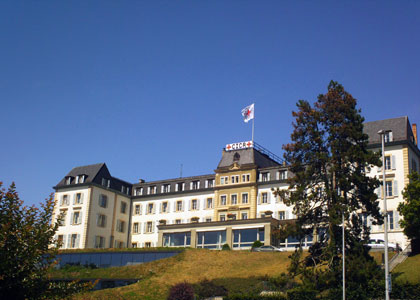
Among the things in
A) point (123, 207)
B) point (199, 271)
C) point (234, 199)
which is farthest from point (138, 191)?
point (199, 271)

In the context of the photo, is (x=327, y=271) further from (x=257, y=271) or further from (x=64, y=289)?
(x=64, y=289)

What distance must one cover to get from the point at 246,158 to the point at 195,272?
77.0 feet

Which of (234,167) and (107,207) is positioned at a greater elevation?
(234,167)

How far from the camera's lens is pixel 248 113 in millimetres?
71938

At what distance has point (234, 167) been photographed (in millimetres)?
70750

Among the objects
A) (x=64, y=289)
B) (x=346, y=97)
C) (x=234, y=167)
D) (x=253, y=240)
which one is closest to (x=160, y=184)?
(x=234, y=167)

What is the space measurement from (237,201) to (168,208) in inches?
515

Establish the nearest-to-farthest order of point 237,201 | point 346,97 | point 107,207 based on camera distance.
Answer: point 346,97 → point 237,201 → point 107,207

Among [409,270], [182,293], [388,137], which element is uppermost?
[388,137]

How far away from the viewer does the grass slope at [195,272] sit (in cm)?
4616

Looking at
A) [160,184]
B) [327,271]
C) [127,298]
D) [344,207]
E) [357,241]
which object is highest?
[160,184]

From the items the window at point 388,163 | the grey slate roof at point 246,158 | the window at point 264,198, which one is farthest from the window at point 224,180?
the window at point 388,163

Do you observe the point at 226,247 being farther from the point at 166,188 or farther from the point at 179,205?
the point at 166,188

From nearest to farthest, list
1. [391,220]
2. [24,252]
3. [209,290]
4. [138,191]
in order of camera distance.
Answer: [24,252]
[209,290]
[391,220]
[138,191]
